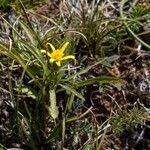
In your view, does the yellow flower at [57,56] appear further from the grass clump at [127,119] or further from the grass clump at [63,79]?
the grass clump at [127,119]

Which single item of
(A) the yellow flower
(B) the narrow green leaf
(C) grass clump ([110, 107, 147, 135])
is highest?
(A) the yellow flower

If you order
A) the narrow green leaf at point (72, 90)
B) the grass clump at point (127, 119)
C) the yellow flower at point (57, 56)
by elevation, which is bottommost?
the grass clump at point (127, 119)

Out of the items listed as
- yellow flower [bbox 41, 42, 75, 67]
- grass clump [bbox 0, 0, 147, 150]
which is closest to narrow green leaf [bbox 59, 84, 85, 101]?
grass clump [bbox 0, 0, 147, 150]

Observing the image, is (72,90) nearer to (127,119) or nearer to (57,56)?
(57,56)

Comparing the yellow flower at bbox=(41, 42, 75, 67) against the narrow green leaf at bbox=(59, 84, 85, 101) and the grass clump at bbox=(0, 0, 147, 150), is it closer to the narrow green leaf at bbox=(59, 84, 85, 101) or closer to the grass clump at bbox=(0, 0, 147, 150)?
the grass clump at bbox=(0, 0, 147, 150)

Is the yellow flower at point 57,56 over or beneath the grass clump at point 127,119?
over

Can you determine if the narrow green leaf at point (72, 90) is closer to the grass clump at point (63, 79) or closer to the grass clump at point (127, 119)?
the grass clump at point (63, 79)

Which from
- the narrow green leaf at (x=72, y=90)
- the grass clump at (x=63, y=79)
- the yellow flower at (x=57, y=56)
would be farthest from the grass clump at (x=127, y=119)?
the yellow flower at (x=57, y=56)

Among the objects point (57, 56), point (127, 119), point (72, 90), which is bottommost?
point (127, 119)

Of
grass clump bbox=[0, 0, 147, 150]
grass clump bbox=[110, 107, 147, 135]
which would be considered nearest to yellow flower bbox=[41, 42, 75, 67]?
grass clump bbox=[0, 0, 147, 150]

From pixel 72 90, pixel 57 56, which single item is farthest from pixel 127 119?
pixel 57 56

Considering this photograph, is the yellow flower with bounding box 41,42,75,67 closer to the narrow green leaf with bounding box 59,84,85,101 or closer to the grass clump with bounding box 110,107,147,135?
the narrow green leaf with bounding box 59,84,85,101

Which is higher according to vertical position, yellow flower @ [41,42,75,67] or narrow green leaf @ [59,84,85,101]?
yellow flower @ [41,42,75,67]
